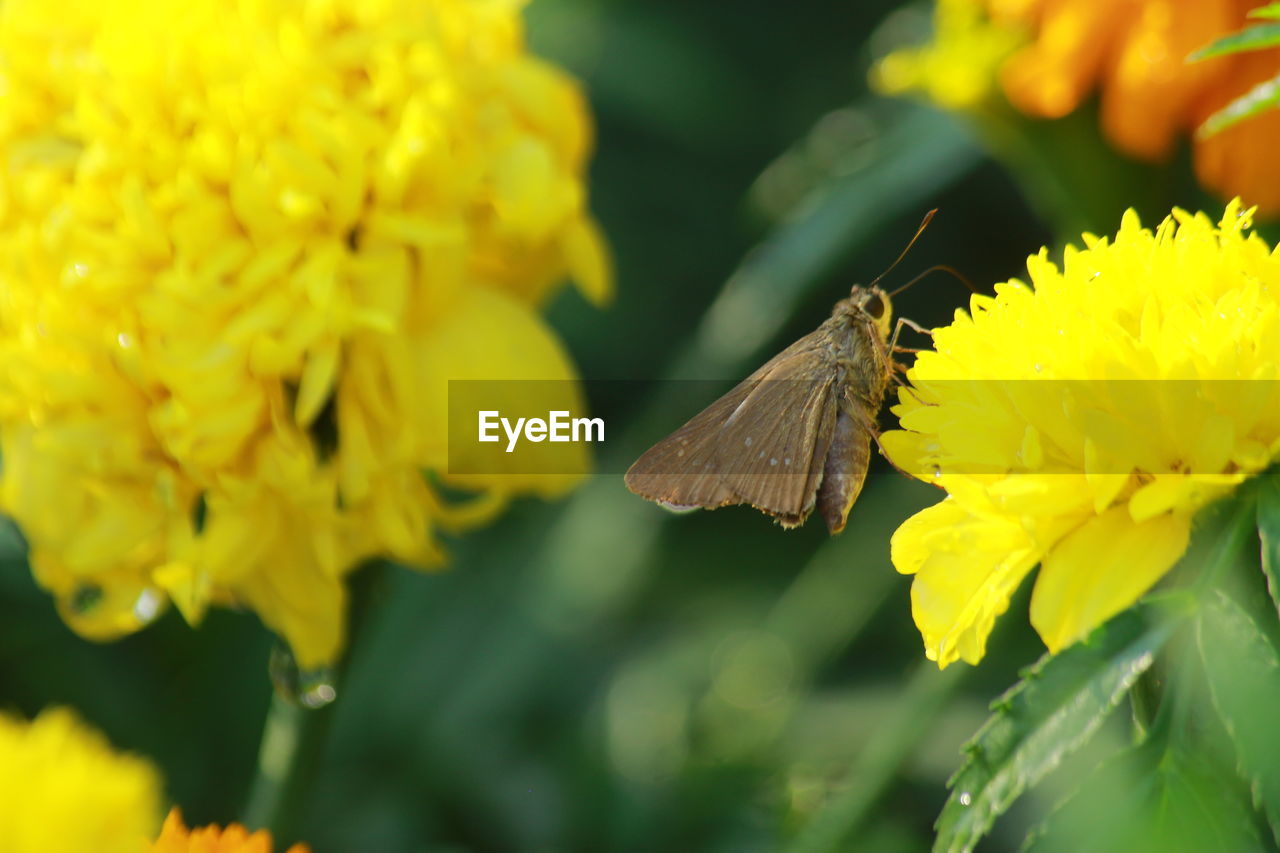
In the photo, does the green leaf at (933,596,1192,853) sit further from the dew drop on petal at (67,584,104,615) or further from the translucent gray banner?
the dew drop on petal at (67,584,104,615)

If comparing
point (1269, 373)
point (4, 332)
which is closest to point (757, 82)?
point (4, 332)

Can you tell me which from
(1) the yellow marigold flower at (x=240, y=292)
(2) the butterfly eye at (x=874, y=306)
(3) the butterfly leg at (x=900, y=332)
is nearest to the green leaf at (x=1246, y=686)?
(3) the butterfly leg at (x=900, y=332)

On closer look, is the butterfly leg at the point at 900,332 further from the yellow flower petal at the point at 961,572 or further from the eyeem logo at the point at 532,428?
the eyeem logo at the point at 532,428

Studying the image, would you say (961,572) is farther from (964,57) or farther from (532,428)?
(964,57)

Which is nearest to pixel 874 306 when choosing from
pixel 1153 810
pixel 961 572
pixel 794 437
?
pixel 794 437

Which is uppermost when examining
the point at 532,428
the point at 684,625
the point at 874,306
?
the point at 874,306

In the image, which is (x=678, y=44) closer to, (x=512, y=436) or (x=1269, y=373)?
(x=512, y=436)

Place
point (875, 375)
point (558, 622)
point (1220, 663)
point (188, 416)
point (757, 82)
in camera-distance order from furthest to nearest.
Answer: point (757, 82), point (558, 622), point (188, 416), point (875, 375), point (1220, 663)
